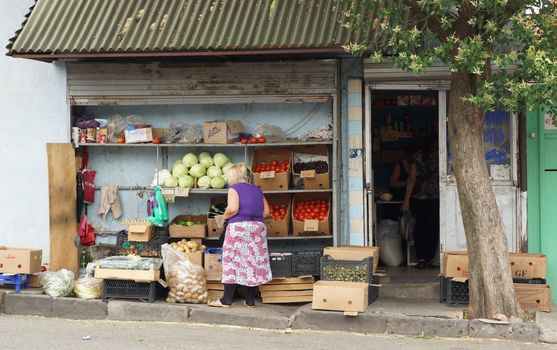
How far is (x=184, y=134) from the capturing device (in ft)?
42.3

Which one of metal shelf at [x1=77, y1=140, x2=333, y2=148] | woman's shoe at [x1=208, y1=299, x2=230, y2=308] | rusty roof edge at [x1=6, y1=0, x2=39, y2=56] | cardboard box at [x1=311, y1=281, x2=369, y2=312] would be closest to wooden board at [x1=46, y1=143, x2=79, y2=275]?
metal shelf at [x1=77, y1=140, x2=333, y2=148]

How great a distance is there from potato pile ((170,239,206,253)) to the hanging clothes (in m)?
1.27

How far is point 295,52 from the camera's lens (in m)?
11.7

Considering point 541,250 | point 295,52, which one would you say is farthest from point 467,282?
point 295,52

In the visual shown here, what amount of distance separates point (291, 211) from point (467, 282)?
8.56 ft

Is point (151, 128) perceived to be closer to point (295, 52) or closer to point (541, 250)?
point (295, 52)

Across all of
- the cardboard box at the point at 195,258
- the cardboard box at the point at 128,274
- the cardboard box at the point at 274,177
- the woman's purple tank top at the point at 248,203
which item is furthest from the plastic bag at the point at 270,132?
the cardboard box at the point at 128,274

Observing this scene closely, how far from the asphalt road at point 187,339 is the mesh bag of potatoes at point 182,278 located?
0.53 m

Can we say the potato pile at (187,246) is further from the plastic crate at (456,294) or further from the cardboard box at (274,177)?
the plastic crate at (456,294)

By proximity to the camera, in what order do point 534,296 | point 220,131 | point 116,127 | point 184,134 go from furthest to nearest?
point 116,127, point 184,134, point 220,131, point 534,296

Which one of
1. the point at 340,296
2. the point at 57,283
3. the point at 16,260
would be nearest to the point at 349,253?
the point at 340,296

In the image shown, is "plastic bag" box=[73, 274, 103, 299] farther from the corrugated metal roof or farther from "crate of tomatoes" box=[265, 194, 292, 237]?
the corrugated metal roof

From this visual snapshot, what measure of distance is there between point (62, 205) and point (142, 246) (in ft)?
4.38

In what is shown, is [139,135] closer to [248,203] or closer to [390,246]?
[248,203]
